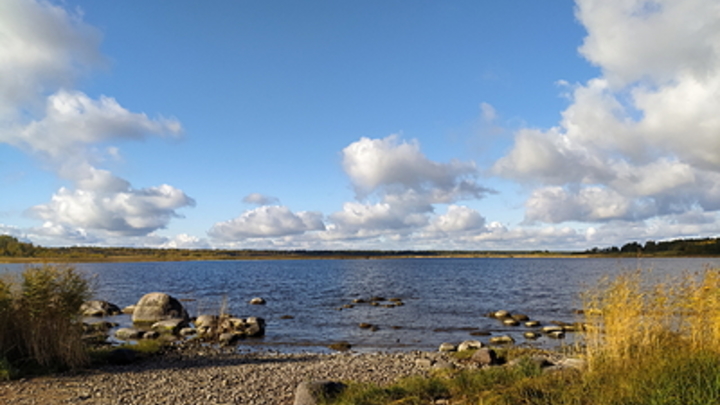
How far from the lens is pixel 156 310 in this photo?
31688 mm

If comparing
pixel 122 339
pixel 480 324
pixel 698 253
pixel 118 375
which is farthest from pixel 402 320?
pixel 698 253

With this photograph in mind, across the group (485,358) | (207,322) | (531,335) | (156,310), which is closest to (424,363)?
(485,358)

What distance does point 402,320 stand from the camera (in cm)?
3297

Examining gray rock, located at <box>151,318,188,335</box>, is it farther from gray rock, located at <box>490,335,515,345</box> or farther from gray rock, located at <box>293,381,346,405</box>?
gray rock, located at <box>293,381,346,405</box>

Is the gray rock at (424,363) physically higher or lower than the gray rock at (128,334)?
higher

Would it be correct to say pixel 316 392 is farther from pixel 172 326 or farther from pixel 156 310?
pixel 156 310

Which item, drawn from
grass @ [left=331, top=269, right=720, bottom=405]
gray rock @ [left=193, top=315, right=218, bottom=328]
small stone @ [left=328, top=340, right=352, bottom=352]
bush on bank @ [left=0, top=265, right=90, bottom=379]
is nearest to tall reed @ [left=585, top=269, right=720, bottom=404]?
grass @ [left=331, top=269, right=720, bottom=405]

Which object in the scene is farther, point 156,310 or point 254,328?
point 156,310

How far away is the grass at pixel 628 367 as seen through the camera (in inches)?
319

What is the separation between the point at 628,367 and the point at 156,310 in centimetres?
2974

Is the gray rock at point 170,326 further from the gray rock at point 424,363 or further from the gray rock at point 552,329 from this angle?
the gray rock at point 552,329

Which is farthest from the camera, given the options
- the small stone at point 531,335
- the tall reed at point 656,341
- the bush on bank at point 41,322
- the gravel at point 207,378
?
the small stone at point 531,335

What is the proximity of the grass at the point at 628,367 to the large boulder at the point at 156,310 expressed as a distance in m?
24.5

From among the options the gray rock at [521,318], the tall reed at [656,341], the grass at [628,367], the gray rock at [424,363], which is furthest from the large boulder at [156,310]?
the tall reed at [656,341]
